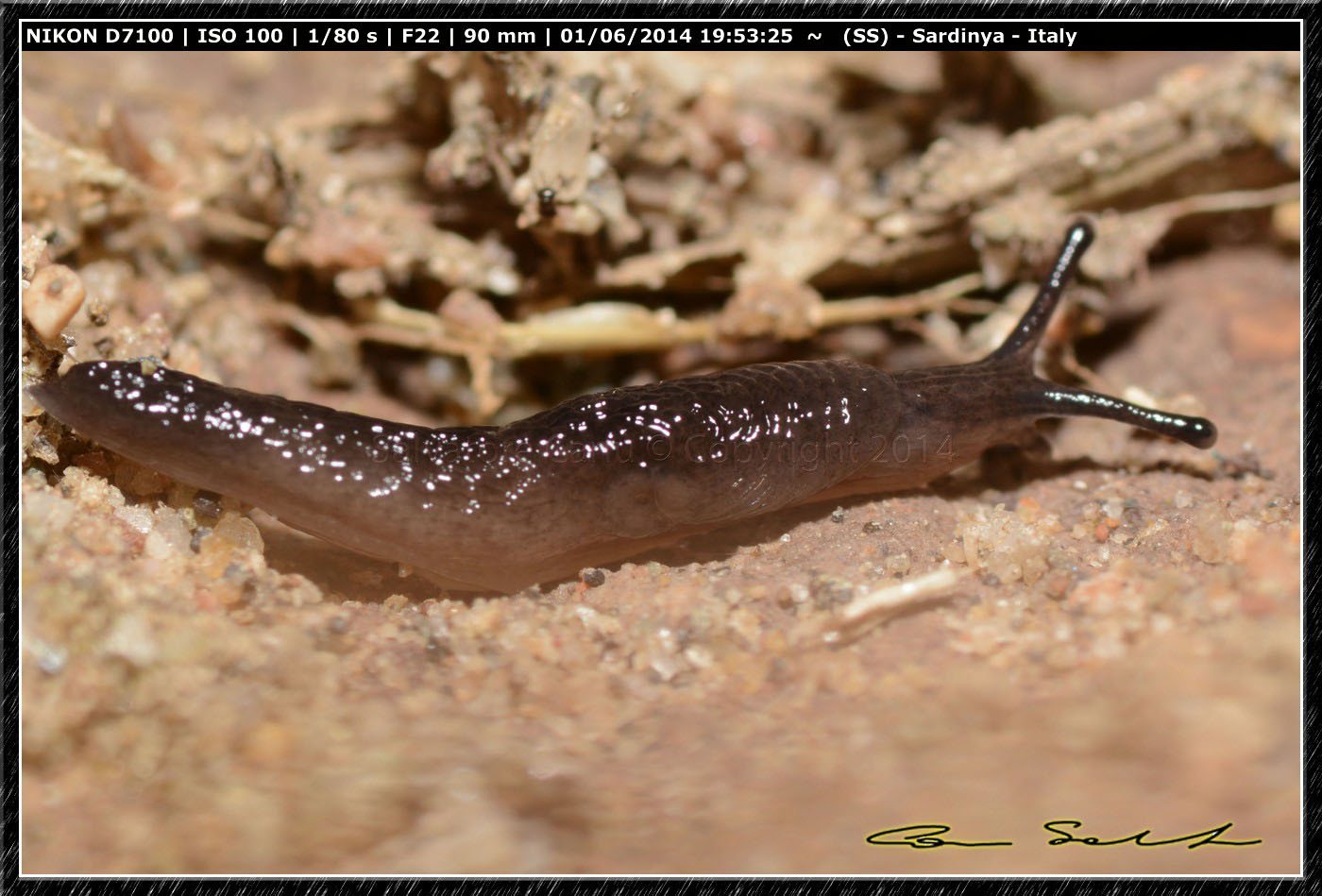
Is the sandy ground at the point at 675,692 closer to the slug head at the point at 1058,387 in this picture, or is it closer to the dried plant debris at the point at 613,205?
the slug head at the point at 1058,387

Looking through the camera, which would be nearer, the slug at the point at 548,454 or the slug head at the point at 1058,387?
the slug at the point at 548,454

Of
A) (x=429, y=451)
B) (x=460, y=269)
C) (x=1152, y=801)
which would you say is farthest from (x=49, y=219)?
(x=1152, y=801)

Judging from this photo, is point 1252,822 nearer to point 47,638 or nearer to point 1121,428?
point 1121,428
